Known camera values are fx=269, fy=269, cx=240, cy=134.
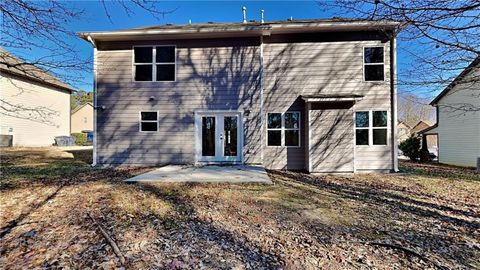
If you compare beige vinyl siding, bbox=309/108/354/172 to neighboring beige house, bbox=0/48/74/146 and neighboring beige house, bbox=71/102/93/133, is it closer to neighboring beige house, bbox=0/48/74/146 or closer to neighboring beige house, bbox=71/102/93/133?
neighboring beige house, bbox=0/48/74/146

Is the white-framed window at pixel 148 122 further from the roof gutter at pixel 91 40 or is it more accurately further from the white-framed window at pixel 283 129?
the white-framed window at pixel 283 129

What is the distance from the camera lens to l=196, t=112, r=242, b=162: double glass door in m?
10.6

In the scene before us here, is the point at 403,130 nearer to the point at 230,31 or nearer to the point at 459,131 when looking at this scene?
the point at 459,131

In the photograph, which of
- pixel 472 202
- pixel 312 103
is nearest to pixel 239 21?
pixel 312 103

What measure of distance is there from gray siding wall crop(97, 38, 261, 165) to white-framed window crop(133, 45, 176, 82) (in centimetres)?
17

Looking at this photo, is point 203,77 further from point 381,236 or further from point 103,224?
point 381,236

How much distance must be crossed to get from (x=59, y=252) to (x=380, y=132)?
10.2 metres

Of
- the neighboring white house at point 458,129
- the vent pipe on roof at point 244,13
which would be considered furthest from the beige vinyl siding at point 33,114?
the neighboring white house at point 458,129

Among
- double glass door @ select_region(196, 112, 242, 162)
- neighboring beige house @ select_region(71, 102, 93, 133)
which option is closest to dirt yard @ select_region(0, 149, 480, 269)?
double glass door @ select_region(196, 112, 242, 162)

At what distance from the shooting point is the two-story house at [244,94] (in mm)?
10086

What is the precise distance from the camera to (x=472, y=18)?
4363mm

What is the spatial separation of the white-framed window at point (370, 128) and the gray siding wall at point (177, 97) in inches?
149

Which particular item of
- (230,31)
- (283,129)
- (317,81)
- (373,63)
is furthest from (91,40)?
(373,63)

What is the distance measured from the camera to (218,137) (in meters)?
10.6
